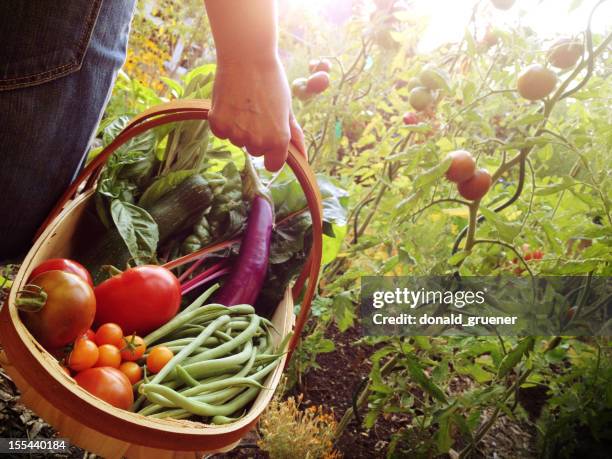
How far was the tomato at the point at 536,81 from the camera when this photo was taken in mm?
941

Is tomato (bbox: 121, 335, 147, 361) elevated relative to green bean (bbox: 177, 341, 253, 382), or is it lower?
elevated

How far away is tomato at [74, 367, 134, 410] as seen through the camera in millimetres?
735

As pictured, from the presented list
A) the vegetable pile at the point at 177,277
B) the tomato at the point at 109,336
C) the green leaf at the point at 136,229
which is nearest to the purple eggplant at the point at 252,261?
the vegetable pile at the point at 177,277

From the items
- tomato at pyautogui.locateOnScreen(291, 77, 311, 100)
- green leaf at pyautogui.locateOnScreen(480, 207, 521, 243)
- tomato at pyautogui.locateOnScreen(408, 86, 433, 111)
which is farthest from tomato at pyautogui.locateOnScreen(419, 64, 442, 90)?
tomato at pyautogui.locateOnScreen(291, 77, 311, 100)

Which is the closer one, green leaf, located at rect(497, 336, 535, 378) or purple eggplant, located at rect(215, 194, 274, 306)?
green leaf, located at rect(497, 336, 535, 378)

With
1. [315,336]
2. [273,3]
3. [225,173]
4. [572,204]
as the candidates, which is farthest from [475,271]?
[273,3]

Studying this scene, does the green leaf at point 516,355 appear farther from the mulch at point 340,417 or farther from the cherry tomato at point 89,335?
the cherry tomato at point 89,335

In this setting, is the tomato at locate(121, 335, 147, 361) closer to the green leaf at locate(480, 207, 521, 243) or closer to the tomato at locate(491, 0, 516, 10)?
the green leaf at locate(480, 207, 521, 243)

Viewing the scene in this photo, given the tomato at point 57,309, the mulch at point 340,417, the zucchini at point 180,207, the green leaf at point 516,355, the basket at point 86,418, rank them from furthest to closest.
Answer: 1. the zucchini at point 180,207
2. the mulch at point 340,417
3. the green leaf at point 516,355
4. the tomato at point 57,309
5. the basket at point 86,418

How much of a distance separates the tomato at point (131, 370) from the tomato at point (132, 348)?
1 centimetres

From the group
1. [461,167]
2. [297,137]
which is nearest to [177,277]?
[297,137]

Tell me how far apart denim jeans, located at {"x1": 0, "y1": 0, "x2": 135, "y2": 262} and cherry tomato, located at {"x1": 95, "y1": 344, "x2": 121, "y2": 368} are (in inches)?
12.1

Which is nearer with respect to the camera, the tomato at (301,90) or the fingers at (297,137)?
the fingers at (297,137)

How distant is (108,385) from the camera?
2.44 ft
